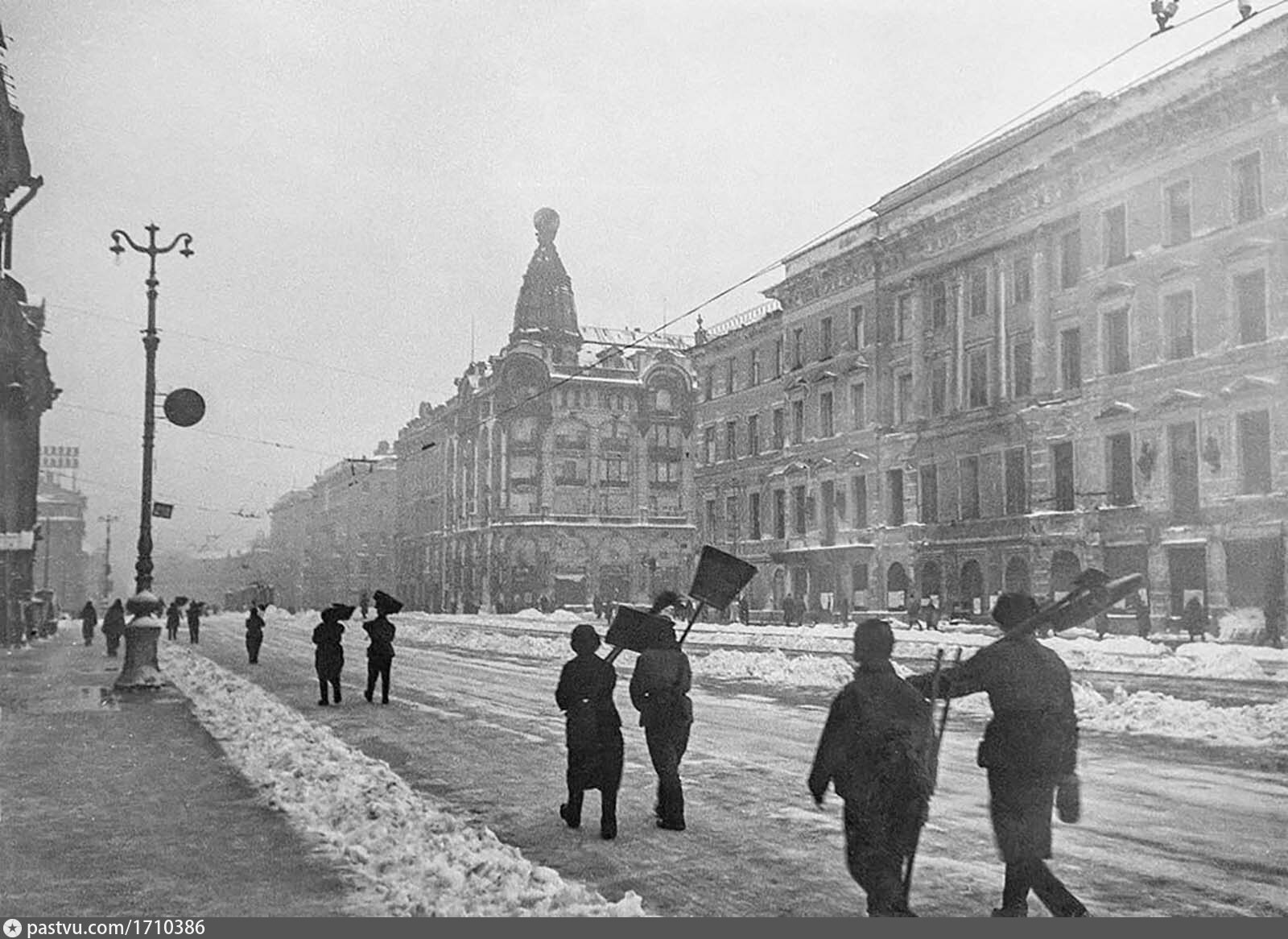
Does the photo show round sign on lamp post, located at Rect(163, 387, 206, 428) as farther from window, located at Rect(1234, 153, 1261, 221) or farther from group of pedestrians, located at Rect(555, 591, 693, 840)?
window, located at Rect(1234, 153, 1261, 221)

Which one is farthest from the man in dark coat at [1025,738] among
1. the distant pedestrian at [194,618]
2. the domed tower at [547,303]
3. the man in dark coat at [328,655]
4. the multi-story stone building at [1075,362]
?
the distant pedestrian at [194,618]

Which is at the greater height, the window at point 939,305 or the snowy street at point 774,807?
the window at point 939,305

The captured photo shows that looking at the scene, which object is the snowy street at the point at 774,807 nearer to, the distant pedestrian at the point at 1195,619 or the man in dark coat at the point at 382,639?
the man in dark coat at the point at 382,639

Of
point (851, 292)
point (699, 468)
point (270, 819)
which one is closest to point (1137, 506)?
point (851, 292)

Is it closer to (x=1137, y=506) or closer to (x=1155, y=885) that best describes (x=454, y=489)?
(x=1137, y=506)

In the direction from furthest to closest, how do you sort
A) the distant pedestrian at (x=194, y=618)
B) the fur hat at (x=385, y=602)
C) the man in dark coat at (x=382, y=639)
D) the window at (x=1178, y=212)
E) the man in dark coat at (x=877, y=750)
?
the distant pedestrian at (x=194, y=618), the man in dark coat at (x=382, y=639), the fur hat at (x=385, y=602), the window at (x=1178, y=212), the man in dark coat at (x=877, y=750)

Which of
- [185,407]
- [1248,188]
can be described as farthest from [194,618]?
[1248,188]

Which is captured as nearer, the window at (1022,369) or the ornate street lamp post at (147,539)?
the window at (1022,369)
